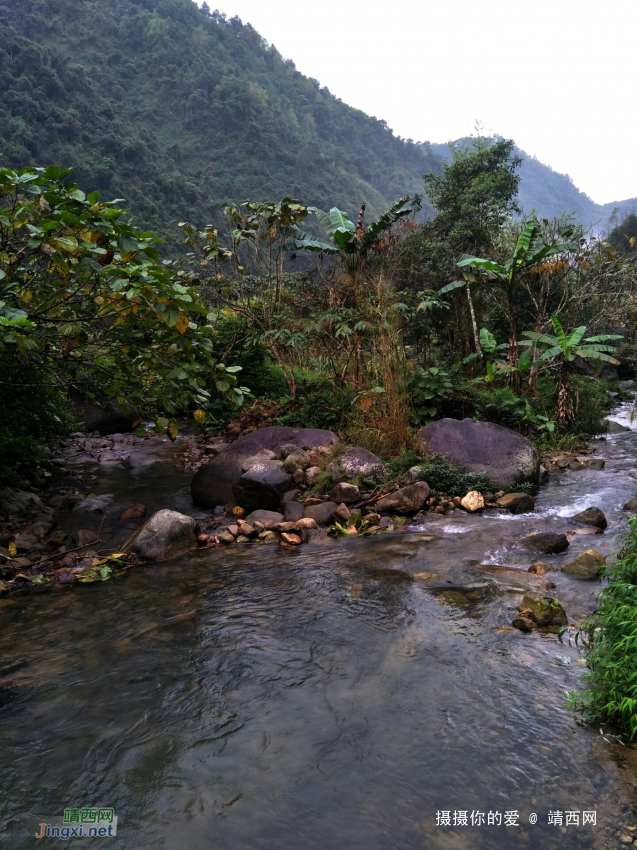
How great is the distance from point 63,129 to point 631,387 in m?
36.3

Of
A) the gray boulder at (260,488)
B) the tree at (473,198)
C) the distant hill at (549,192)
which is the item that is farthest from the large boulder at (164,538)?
the distant hill at (549,192)

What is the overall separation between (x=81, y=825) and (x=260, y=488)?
181 inches

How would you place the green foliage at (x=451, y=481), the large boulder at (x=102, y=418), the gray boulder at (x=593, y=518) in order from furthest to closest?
the large boulder at (x=102, y=418), the green foliage at (x=451, y=481), the gray boulder at (x=593, y=518)

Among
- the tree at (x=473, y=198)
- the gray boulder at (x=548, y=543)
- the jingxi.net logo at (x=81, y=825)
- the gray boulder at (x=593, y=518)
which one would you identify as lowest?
the jingxi.net logo at (x=81, y=825)

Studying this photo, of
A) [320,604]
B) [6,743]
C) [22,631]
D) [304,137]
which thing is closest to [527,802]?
[320,604]

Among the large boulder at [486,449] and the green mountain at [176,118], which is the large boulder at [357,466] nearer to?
the large boulder at [486,449]

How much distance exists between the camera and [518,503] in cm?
674

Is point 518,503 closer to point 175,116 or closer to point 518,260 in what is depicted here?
point 518,260

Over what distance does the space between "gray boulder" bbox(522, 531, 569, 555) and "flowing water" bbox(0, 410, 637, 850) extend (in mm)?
126

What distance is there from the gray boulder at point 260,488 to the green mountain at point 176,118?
68.9 ft

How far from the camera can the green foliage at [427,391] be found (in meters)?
9.28

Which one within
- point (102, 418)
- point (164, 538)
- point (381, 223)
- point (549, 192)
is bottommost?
point (102, 418)

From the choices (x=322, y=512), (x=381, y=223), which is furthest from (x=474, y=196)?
(x=322, y=512)

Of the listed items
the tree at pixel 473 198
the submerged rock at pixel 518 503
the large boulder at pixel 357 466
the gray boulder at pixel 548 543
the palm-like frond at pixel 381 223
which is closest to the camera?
the gray boulder at pixel 548 543
